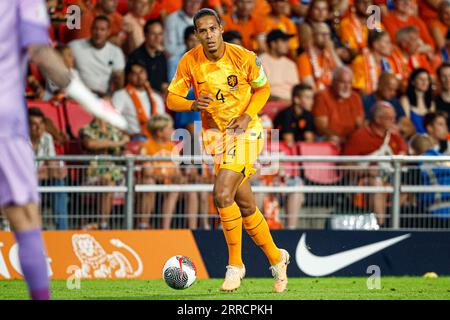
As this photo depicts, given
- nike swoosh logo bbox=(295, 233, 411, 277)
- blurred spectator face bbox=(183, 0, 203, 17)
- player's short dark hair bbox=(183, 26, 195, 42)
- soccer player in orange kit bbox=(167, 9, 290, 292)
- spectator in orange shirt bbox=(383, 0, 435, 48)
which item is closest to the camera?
soccer player in orange kit bbox=(167, 9, 290, 292)

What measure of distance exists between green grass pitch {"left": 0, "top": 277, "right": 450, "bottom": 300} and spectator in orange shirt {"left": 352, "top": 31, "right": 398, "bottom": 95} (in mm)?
4697

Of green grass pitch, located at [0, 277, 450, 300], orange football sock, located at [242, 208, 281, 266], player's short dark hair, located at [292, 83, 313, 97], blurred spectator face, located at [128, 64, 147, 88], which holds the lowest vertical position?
green grass pitch, located at [0, 277, 450, 300]

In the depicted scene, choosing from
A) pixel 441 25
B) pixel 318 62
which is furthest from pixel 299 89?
pixel 441 25

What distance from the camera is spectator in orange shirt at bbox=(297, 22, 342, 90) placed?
1698 cm

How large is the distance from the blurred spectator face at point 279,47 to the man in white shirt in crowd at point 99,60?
8.13ft

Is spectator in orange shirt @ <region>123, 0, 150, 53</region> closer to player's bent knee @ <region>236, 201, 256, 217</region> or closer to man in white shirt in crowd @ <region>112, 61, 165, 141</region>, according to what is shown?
man in white shirt in crowd @ <region>112, 61, 165, 141</region>

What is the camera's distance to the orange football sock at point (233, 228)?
10727 mm

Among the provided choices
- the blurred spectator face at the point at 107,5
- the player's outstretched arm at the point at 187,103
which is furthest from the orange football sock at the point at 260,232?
the blurred spectator face at the point at 107,5

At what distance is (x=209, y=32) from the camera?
10508mm

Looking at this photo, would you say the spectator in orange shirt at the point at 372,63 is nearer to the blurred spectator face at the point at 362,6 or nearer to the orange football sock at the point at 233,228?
the blurred spectator face at the point at 362,6

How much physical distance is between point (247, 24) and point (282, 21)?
2.46 ft

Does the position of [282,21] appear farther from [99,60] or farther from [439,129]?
[99,60]

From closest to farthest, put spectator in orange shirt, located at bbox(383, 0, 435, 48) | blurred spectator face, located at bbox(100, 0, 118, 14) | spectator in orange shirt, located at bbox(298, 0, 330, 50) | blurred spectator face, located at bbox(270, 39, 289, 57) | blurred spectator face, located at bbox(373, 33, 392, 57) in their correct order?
blurred spectator face, located at bbox(100, 0, 118, 14), blurred spectator face, located at bbox(270, 39, 289, 57), spectator in orange shirt, located at bbox(298, 0, 330, 50), blurred spectator face, located at bbox(373, 33, 392, 57), spectator in orange shirt, located at bbox(383, 0, 435, 48)

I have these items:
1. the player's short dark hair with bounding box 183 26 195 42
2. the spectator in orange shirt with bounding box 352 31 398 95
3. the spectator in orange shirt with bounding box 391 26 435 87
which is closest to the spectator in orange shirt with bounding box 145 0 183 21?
the player's short dark hair with bounding box 183 26 195 42
